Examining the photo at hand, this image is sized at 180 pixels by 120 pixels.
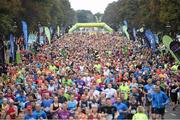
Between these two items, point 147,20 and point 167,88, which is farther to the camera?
point 147,20

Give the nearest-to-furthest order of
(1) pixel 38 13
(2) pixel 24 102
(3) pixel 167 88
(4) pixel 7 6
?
(2) pixel 24 102 → (3) pixel 167 88 → (4) pixel 7 6 → (1) pixel 38 13

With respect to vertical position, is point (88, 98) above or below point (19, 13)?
below

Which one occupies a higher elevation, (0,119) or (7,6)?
(7,6)

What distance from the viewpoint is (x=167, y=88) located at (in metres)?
23.0

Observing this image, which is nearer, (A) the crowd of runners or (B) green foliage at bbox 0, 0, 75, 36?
(A) the crowd of runners

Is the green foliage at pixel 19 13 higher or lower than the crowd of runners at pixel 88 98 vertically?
higher

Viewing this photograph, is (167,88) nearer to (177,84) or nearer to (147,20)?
(177,84)

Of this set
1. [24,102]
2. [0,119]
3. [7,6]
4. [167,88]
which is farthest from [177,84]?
[7,6]

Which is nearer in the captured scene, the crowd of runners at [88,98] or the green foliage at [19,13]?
the crowd of runners at [88,98]

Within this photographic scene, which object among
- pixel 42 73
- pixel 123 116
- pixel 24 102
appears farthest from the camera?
pixel 42 73

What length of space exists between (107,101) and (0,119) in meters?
3.38

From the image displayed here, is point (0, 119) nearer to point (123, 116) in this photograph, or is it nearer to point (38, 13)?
point (123, 116)

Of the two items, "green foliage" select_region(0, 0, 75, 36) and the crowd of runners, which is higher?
"green foliage" select_region(0, 0, 75, 36)

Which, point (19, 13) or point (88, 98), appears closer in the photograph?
point (88, 98)
